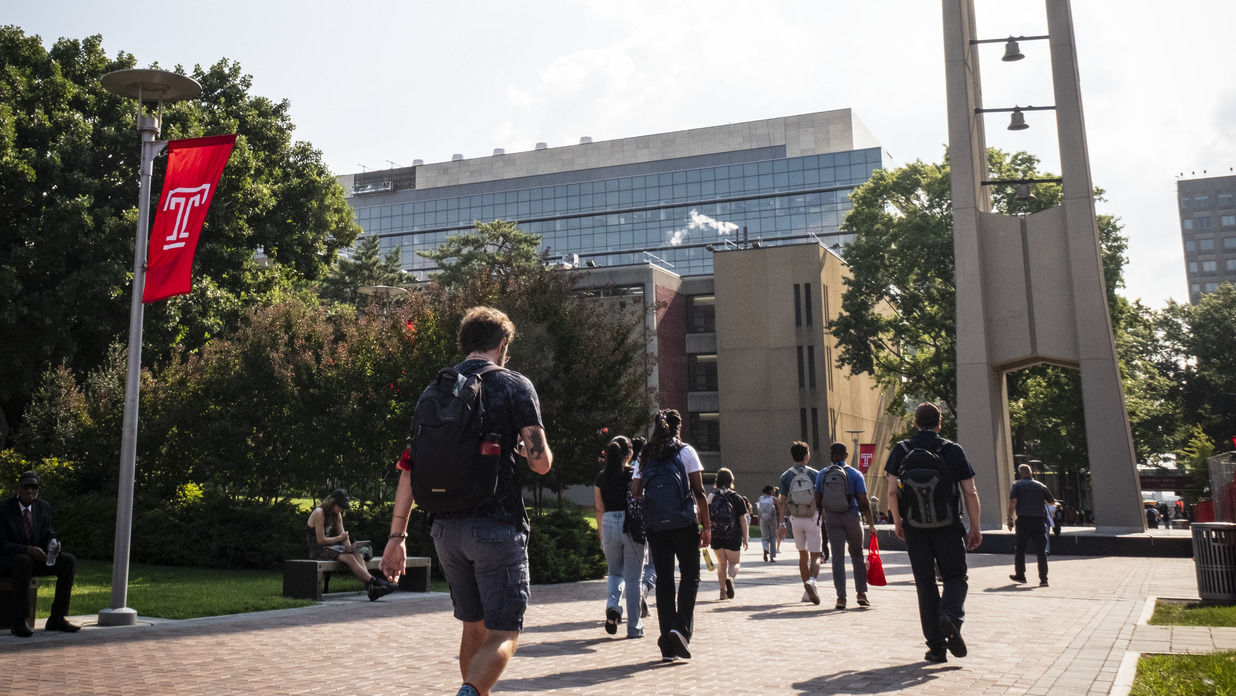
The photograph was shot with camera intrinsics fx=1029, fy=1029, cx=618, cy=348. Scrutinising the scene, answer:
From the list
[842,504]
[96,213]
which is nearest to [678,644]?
[842,504]

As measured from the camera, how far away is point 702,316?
2330 inches

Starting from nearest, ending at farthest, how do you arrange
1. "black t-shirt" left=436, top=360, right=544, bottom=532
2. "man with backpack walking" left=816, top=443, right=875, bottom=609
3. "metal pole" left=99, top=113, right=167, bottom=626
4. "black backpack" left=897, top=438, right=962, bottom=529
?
1. "black t-shirt" left=436, top=360, right=544, bottom=532
2. "black backpack" left=897, top=438, right=962, bottom=529
3. "metal pole" left=99, top=113, right=167, bottom=626
4. "man with backpack walking" left=816, top=443, right=875, bottom=609

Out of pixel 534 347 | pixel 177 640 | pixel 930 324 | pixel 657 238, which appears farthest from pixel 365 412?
pixel 657 238

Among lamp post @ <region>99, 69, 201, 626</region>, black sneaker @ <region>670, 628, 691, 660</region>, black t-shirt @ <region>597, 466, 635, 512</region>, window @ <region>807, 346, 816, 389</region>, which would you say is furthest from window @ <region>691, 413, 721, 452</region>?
black sneaker @ <region>670, 628, 691, 660</region>

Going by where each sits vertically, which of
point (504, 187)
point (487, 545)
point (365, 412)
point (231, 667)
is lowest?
point (231, 667)

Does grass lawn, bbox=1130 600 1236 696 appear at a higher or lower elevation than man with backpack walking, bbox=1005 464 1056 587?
lower

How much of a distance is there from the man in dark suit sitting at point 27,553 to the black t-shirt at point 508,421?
22.6ft

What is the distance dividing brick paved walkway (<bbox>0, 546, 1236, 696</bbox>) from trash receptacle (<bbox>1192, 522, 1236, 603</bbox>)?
0.80 m

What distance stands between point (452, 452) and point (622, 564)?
5.72m

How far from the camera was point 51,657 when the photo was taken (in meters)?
8.14

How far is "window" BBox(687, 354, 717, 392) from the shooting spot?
193ft

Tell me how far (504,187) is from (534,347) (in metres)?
84.5

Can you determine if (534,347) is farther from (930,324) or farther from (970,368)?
(930,324)

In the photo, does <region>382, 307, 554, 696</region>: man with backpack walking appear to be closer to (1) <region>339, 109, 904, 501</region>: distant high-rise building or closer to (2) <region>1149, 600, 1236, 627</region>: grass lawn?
(2) <region>1149, 600, 1236, 627</region>: grass lawn
